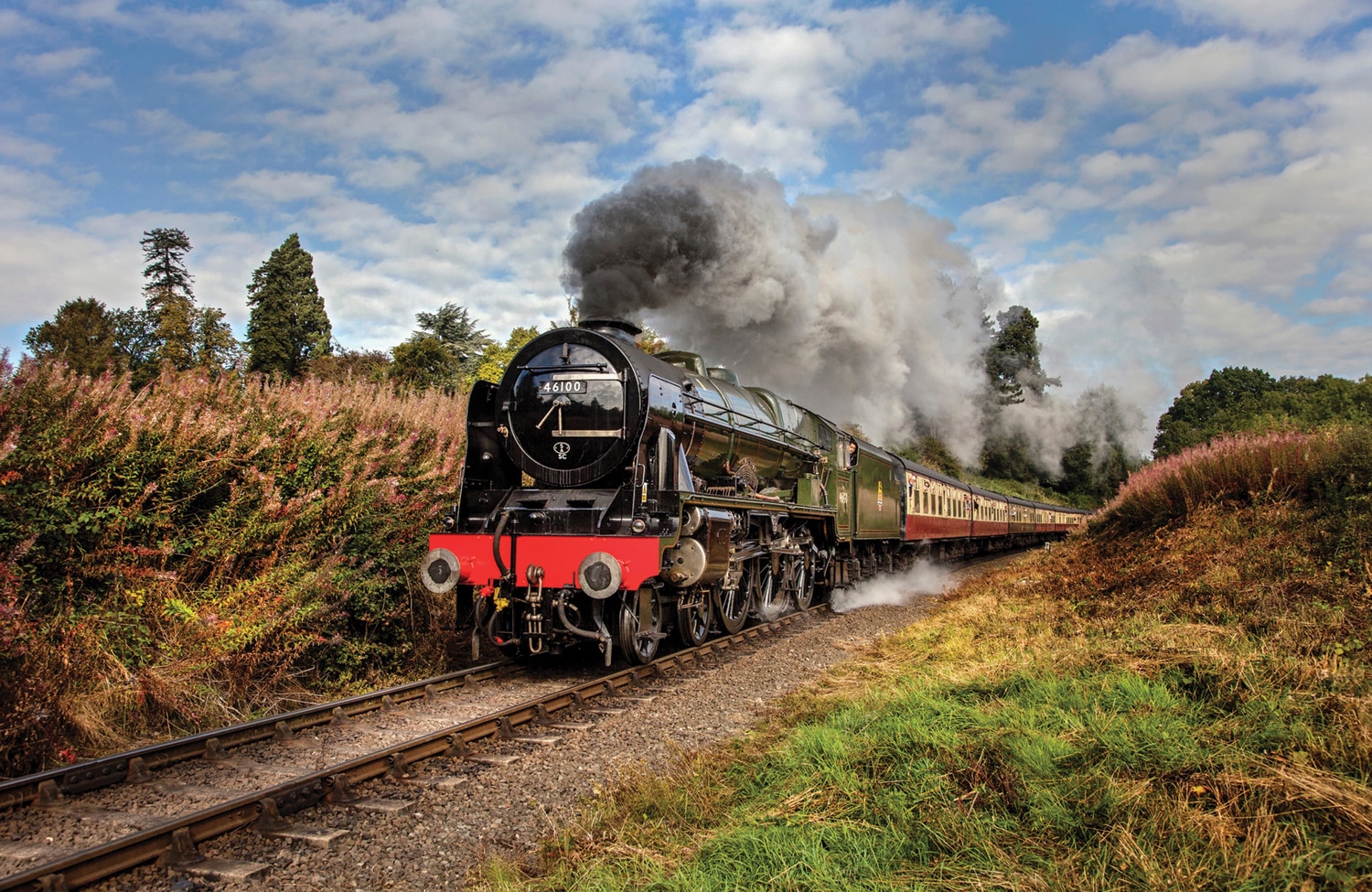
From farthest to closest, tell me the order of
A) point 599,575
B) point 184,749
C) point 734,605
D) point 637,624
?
point 734,605
point 637,624
point 599,575
point 184,749

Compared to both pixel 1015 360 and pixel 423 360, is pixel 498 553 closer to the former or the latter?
pixel 423 360

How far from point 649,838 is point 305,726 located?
9.95 feet

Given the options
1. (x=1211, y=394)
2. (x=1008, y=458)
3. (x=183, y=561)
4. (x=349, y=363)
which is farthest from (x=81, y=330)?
(x=1211, y=394)

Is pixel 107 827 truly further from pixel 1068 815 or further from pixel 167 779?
pixel 1068 815

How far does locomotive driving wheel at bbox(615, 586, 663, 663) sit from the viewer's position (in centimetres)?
674

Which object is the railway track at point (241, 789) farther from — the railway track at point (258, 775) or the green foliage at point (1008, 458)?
the green foliage at point (1008, 458)

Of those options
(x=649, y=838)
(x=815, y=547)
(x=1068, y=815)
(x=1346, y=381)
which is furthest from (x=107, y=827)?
(x=1346, y=381)

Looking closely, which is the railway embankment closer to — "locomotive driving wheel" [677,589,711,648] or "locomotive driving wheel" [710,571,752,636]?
"locomotive driving wheel" [677,589,711,648]

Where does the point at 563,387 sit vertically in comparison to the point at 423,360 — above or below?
below

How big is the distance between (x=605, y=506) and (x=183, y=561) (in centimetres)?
339

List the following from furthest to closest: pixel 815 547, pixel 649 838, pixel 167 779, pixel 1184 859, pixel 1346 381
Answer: pixel 1346 381 → pixel 815 547 → pixel 167 779 → pixel 649 838 → pixel 1184 859

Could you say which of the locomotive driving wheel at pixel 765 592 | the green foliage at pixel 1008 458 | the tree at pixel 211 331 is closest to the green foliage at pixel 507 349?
the tree at pixel 211 331

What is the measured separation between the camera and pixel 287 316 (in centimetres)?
3462

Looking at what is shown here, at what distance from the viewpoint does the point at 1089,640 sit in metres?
5.76
